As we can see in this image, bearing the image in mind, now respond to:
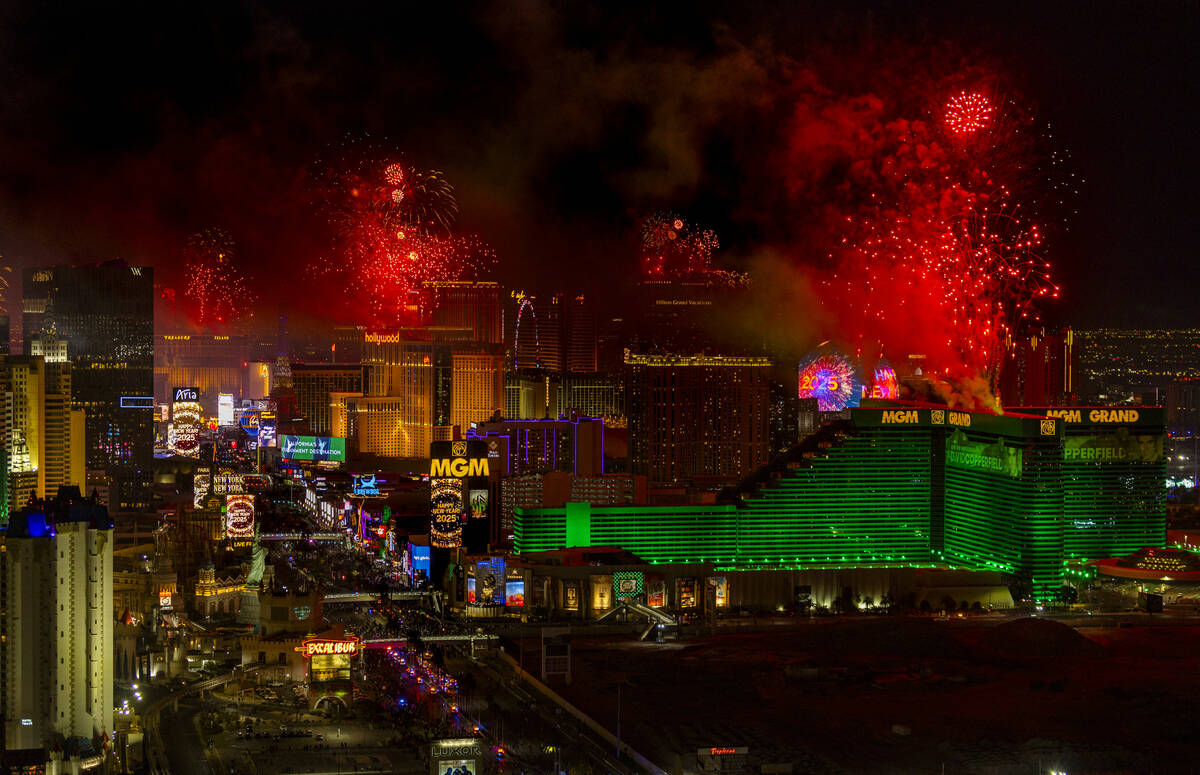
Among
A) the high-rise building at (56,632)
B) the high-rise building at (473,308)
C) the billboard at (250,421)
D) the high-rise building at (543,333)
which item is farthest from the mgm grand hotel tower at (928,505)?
the billboard at (250,421)

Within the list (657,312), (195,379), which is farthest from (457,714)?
(195,379)

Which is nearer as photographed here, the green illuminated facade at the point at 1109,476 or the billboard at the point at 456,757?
the billboard at the point at 456,757

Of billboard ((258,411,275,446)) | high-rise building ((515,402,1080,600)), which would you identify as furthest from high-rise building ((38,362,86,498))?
billboard ((258,411,275,446))

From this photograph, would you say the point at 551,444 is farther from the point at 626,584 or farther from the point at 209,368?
the point at 209,368

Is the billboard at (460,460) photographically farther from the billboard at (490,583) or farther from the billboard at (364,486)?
the billboard at (364,486)

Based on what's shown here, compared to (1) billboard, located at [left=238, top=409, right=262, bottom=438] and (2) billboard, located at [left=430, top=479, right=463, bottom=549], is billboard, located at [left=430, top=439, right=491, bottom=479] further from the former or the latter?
(1) billboard, located at [left=238, top=409, right=262, bottom=438]
